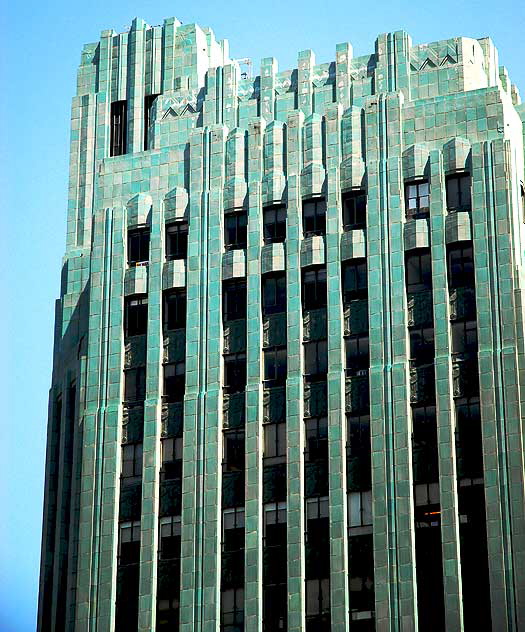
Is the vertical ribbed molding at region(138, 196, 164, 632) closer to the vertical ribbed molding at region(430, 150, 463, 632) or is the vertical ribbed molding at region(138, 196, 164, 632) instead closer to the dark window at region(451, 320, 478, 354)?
the vertical ribbed molding at region(430, 150, 463, 632)

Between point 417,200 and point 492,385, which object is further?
point 417,200

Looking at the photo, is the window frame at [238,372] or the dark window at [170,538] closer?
the dark window at [170,538]

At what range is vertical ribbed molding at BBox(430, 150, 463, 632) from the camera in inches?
4390

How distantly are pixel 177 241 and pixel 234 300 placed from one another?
21.7 ft

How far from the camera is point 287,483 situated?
389 feet

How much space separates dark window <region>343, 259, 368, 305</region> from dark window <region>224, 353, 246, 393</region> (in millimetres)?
7937

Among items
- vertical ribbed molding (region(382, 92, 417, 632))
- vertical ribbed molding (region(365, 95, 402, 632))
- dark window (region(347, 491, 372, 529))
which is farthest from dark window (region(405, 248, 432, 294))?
dark window (region(347, 491, 372, 529))

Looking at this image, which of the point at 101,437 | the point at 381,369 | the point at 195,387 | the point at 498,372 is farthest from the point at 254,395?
the point at 498,372

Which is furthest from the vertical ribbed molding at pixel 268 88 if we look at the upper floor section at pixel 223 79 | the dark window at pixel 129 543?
the dark window at pixel 129 543

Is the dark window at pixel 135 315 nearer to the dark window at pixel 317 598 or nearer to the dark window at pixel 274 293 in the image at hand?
the dark window at pixel 274 293

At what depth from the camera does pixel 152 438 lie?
123188 mm

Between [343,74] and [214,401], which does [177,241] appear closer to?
[214,401]

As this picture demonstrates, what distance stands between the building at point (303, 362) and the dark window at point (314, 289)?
5.7 inches

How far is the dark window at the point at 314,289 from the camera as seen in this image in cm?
12275
